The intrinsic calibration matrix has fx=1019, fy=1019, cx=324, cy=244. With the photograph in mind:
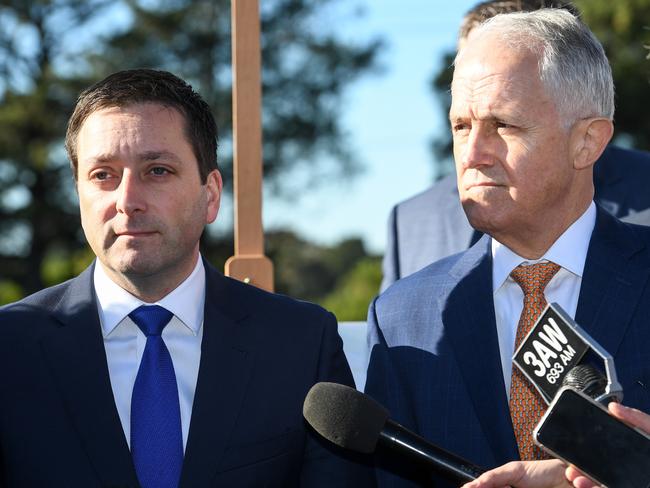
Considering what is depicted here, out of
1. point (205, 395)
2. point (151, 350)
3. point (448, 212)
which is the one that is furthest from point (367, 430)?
point (448, 212)

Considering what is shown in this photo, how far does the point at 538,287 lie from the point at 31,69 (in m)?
20.1

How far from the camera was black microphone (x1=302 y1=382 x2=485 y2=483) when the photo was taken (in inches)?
90.8

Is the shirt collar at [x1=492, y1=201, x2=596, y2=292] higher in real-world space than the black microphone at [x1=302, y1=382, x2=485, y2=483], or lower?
higher

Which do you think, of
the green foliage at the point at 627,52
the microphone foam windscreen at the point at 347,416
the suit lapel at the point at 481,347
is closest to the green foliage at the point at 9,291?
the green foliage at the point at 627,52

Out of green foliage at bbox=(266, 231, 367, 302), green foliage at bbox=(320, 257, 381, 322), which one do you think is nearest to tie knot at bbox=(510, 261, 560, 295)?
green foliage at bbox=(320, 257, 381, 322)

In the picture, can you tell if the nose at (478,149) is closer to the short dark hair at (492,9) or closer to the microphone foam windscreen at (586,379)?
the microphone foam windscreen at (586,379)

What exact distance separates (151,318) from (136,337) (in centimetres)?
8

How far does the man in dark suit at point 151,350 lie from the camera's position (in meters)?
2.84

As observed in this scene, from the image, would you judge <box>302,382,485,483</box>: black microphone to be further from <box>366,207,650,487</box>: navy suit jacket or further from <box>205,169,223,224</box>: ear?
<box>205,169,223,224</box>: ear

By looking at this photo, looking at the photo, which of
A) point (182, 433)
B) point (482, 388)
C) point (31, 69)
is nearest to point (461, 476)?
point (482, 388)

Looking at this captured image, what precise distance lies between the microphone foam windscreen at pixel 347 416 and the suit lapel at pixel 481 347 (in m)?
0.65

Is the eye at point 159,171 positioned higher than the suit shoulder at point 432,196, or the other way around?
the eye at point 159,171

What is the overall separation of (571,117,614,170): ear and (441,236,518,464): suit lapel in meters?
0.42

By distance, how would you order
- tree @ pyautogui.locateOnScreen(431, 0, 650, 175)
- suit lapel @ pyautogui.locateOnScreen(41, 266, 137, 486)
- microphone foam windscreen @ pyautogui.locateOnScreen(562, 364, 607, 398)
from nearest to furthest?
microphone foam windscreen @ pyautogui.locateOnScreen(562, 364, 607, 398) → suit lapel @ pyautogui.locateOnScreen(41, 266, 137, 486) → tree @ pyautogui.locateOnScreen(431, 0, 650, 175)
